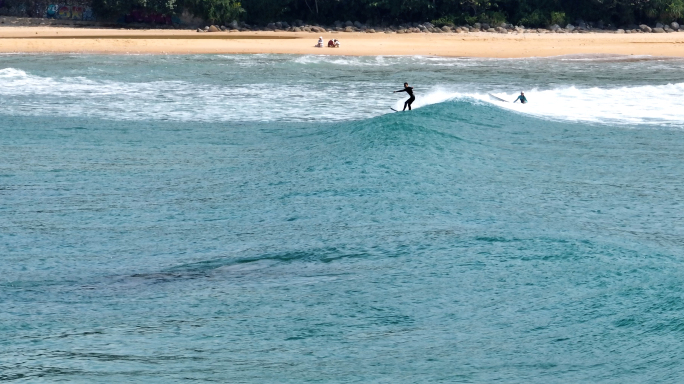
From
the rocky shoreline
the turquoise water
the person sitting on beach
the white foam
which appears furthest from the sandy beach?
the turquoise water

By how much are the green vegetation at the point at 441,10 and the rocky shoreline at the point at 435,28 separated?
555 mm

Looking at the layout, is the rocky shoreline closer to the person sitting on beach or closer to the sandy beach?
the sandy beach

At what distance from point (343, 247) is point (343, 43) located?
1714 inches

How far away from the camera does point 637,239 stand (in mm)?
14930

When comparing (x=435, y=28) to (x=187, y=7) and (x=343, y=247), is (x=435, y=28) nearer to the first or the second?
(x=187, y=7)

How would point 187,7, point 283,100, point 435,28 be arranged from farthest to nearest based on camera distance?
point 187,7 → point 435,28 → point 283,100

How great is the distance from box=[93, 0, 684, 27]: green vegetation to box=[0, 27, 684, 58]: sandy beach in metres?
3.01

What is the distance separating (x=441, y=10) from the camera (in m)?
67.4

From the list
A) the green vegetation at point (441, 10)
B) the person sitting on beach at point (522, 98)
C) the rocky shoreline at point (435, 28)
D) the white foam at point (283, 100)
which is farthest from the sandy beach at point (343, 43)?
the person sitting on beach at point (522, 98)

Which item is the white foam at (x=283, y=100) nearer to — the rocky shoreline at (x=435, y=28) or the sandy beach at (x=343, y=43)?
the sandy beach at (x=343, y=43)

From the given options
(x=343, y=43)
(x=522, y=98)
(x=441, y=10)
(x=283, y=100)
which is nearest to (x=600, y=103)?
(x=522, y=98)

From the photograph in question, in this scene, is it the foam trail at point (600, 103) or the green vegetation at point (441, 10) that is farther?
the green vegetation at point (441, 10)

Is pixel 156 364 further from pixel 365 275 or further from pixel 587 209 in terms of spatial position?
pixel 587 209

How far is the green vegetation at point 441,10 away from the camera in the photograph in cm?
6575
